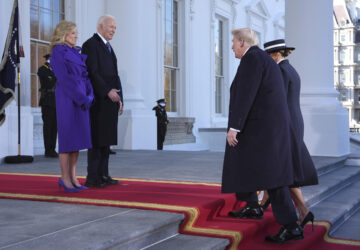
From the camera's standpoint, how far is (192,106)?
13656mm

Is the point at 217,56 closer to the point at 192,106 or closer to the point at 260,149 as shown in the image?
the point at 192,106

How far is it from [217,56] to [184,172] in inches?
398

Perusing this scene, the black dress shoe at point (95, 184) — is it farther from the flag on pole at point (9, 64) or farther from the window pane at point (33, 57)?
the window pane at point (33, 57)

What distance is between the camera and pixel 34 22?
8867 millimetres

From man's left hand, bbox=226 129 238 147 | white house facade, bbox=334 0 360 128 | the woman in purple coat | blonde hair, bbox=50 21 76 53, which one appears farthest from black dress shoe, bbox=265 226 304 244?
white house facade, bbox=334 0 360 128

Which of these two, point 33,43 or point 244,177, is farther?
point 33,43

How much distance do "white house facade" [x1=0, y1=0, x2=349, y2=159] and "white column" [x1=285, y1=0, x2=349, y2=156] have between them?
0.06 feet

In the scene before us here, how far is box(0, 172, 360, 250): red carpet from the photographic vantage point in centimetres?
337

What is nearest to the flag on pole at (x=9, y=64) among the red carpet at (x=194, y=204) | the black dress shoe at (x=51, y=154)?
the black dress shoe at (x=51, y=154)

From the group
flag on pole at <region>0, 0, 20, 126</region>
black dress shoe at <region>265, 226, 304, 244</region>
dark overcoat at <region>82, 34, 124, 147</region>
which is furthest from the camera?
flag on pole at <region>0, 0, 20, 126</region>

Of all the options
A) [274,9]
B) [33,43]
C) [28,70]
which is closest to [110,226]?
[28,70]

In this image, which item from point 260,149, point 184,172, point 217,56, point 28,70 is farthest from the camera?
point 217,56

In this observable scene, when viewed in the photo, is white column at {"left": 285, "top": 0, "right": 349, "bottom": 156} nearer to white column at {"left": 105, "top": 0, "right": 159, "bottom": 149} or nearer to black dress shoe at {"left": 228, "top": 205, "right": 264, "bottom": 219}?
white column at {"left": 105, "top": 0, "right": 159, "bottom": 149}

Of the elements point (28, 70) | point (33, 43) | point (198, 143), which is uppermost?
point (33, 43)
